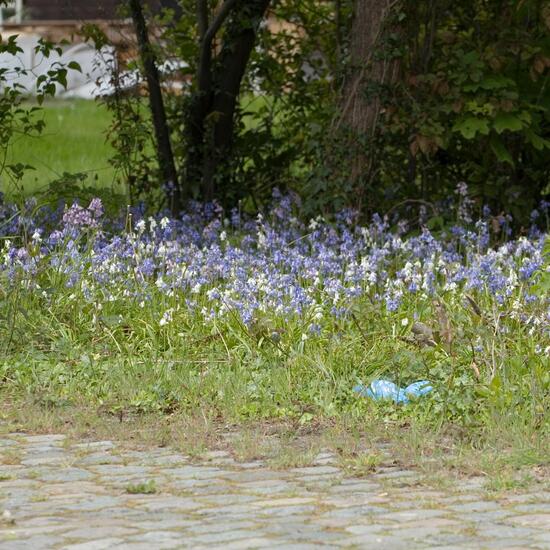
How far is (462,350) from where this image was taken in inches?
251

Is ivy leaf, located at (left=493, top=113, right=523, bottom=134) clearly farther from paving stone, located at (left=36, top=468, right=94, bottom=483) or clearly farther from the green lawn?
paving stone, located at (left=36, top=468, right=94, bottom=483)

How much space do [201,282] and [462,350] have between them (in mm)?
1778

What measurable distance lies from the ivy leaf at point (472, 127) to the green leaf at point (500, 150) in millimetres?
334

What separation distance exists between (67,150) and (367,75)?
7259mm

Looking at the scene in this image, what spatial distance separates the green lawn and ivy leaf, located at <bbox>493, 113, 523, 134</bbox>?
3.75 meters

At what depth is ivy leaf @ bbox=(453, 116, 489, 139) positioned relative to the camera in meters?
9.67

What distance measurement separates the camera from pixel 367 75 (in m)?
10.3

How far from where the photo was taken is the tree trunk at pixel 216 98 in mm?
11430

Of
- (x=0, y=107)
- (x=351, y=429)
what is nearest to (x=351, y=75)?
(x=0, y=107)

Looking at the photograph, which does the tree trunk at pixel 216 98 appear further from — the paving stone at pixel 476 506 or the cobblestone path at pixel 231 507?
the paving stone at pixel 476 506

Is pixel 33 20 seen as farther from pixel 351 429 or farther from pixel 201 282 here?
pixel 351 429

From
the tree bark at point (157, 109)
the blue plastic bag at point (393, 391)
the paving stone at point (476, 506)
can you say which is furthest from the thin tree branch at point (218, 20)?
the paving stone at point (476, 506)

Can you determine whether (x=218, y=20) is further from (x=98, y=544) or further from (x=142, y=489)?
(x=98, y=544)

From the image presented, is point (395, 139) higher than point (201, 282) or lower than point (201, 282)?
higher
